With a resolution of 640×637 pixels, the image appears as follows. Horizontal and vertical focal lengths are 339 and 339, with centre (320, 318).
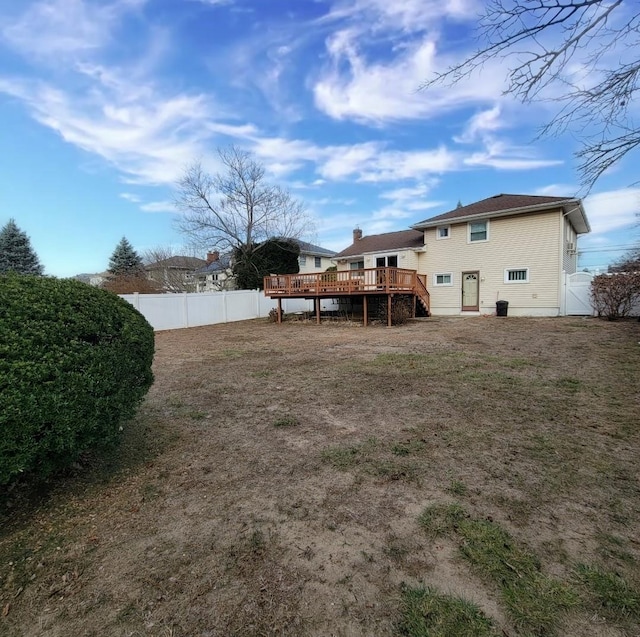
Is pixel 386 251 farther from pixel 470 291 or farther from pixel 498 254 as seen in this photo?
pixel 498 254

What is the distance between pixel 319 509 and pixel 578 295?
16.5 metres

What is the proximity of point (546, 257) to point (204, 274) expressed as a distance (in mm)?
24920

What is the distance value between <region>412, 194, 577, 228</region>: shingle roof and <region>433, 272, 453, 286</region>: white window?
8.67 feet

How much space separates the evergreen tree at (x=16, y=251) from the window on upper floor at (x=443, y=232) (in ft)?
82.6

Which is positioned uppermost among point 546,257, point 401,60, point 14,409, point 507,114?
point 401,60

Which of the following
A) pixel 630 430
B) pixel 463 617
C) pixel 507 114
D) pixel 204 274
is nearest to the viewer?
pixel 463 617

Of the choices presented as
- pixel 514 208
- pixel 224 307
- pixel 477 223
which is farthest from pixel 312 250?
pixel 514 208

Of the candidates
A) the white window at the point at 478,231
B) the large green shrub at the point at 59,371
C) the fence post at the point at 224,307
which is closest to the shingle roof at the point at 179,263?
the fence post at the point at 224,307

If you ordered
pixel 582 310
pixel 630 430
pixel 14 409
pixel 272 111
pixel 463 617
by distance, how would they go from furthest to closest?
pixel 582 310 < pixel 272 111 < pixel 630 430 < pixel 14 409 < pixel 463 617

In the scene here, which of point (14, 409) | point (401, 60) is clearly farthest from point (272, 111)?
point (14, 409)

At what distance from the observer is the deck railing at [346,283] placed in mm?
13797

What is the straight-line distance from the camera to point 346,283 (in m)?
14.8

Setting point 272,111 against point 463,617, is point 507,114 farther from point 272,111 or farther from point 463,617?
point 272,111

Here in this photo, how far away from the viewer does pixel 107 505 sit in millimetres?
2490
